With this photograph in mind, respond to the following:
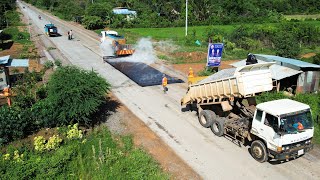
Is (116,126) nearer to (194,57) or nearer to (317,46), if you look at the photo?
(194,57)

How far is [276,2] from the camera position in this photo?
90188 millimetres

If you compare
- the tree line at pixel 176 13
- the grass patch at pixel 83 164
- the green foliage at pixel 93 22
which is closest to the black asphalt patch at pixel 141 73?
the grass patch at pixel 83 164

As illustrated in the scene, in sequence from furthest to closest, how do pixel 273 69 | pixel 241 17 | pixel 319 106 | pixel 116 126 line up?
pixel 241 17
pixel 273 69
pixel 319 106
pixel 116 126

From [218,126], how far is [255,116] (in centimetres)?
246

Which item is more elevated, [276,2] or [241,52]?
[276,2]

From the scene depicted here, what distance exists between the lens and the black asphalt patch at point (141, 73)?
23266mm

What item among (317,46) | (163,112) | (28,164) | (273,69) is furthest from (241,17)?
(28,164)

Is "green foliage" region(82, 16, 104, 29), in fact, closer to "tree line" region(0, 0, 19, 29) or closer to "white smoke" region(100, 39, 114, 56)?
"tree line" region(0, 0, 19, 29)

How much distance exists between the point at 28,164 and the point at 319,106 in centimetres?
1475

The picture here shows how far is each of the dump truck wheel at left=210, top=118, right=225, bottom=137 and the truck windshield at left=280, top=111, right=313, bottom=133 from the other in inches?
135

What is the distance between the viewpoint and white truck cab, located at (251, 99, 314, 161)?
35.3 ft

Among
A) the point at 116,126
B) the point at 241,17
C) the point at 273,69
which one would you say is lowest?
the point at 116,126

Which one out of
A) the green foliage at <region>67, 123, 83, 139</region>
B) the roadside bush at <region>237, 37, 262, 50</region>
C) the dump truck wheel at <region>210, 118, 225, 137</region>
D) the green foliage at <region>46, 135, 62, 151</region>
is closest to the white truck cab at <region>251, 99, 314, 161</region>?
the dump truck wheel at <region>210, 118, 225, 137</region>

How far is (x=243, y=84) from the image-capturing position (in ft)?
41.1
